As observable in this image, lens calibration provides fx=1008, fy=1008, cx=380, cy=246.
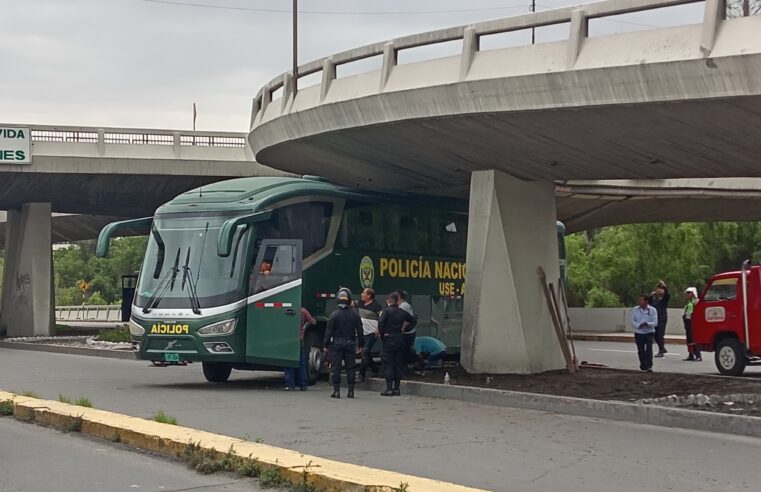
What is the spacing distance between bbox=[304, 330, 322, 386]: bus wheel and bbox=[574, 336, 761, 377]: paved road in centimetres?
803

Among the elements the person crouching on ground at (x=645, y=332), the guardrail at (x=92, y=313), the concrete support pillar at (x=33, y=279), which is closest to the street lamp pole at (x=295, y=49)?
the person crouching on ground at (x=645, y=332)

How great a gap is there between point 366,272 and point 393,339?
3.89 meters

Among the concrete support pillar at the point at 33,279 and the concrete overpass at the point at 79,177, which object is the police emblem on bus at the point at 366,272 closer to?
the concrete overpass at the point at 79,177

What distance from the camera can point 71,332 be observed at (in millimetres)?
41250

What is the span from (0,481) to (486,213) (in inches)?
452

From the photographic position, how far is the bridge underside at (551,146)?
46.5ft

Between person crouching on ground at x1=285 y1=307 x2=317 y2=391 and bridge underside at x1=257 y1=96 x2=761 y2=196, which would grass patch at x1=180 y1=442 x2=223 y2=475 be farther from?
person crouching on ground at x1=285 y1=307 x2=317 y2=391

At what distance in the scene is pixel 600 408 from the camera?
14.0 meters

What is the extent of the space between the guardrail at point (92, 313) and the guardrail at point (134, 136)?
3464cm

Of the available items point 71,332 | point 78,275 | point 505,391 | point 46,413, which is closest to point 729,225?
point 71,332

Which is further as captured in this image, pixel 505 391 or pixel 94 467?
pixel 505 391

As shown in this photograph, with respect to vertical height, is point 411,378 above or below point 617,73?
below

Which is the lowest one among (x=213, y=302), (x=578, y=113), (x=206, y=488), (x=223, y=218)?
(x=206, y=488)

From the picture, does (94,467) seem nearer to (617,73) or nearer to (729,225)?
(617,73)
